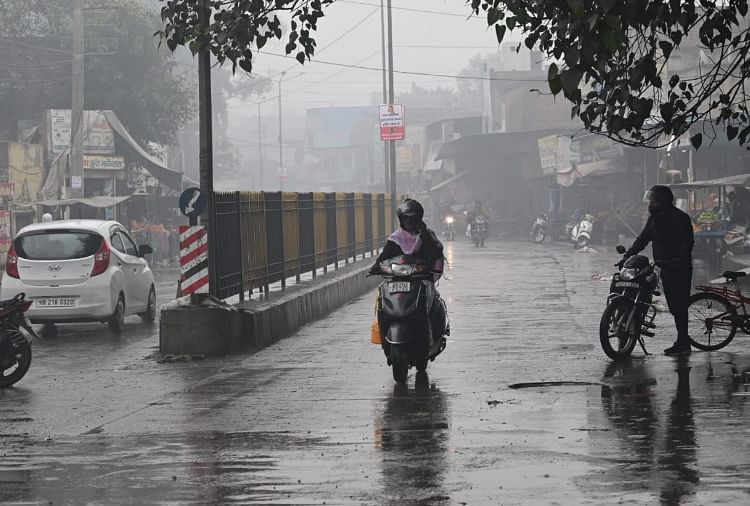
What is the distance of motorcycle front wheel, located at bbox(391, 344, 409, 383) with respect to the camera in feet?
38.6

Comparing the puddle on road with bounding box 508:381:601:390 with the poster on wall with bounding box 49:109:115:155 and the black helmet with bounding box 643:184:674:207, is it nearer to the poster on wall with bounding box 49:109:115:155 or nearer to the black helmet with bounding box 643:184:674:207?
the black helmet with bounding box 643:184:674:207

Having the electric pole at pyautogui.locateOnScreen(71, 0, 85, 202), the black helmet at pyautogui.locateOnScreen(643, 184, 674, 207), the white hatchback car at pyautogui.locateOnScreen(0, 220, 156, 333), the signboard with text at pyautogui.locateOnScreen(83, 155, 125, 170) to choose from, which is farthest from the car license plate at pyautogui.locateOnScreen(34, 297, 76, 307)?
the signboard with text at pyautogui.locateOnScreen(83, 155, 125, 170)

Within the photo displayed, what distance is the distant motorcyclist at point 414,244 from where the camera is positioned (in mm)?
12195

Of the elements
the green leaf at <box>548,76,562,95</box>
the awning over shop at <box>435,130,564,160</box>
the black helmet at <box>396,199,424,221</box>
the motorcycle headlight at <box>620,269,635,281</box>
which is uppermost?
the awning over shop at <box>435,130,564,160</box>

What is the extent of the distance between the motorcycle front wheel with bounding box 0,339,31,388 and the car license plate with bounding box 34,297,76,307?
16.2 feet

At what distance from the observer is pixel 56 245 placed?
18156 millimetres

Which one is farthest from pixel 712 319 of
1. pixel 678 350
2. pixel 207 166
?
pixel 207 166

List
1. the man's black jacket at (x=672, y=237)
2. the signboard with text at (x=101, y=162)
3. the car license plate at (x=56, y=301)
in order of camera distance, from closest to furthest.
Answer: the man's black jacket at (x=672, y=237) → the car license plate at (x=56, y=301) → the signboard with text at (x=101, y=162)

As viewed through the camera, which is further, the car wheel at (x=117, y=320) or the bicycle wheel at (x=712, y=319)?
the car wheel at (x=117, y=320)

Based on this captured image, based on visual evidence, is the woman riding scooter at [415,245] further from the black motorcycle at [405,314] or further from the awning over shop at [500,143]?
the awning over shop at [500,143]

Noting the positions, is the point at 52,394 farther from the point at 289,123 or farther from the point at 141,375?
the point at 289,123

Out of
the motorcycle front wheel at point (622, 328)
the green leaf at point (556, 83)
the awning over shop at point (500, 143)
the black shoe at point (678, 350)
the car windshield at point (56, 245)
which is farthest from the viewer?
the awning over shop at point (500, 143)

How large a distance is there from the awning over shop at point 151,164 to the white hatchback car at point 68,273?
28321 mm

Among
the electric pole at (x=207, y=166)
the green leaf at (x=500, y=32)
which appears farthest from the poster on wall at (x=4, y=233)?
the green leaf at (x=500, y=32)
